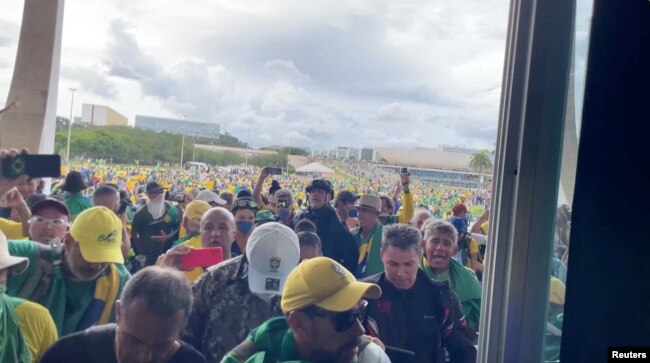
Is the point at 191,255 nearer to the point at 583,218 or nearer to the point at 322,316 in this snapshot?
the point at 322,316

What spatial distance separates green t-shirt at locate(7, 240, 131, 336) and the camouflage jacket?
0.24 m

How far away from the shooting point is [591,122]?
2.36ft

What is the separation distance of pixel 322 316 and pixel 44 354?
67 cm

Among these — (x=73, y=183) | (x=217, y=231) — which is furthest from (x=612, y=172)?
(x=73, y=183)

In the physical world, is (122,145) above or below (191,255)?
above

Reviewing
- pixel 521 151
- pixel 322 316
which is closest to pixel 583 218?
pixel 521 151

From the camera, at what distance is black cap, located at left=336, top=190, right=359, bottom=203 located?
3.91 metres

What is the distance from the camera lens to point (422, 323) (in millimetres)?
1887

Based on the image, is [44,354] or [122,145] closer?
[44,354]

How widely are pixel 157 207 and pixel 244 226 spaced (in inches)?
32.2

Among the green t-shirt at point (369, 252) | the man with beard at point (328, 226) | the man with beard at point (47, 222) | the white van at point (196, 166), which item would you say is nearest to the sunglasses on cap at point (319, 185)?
the man with beard at point (328, 226)

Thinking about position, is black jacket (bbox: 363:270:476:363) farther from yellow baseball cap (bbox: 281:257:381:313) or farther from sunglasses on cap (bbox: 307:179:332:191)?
sunglasses on cap (bbox: 307:179:332:191)

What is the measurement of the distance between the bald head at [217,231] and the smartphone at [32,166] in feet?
3.25

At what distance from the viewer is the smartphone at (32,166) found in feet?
4.73
